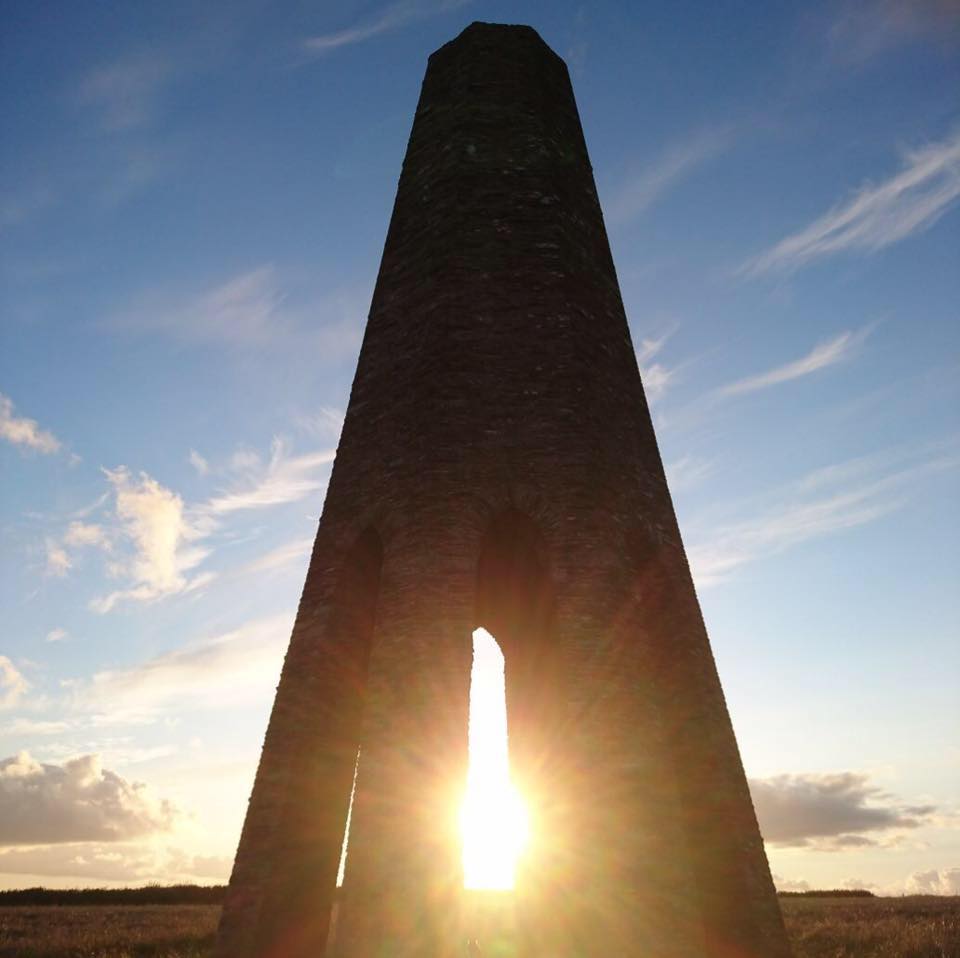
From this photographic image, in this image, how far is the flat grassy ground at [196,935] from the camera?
1389cm

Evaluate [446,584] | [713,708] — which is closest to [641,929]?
[713,708]

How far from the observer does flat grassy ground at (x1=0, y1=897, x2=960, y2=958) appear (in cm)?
1389

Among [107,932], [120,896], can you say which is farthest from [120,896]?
[107,932]

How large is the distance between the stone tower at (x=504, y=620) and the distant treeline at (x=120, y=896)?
2777 centimetres

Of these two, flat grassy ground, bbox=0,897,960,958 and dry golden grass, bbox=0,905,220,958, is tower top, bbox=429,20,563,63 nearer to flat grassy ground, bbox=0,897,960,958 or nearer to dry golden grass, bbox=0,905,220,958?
flat grassy ground, bbox=0,897,960,958

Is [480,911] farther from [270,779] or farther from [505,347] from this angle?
[505,347]

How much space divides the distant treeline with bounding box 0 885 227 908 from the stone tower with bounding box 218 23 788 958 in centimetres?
2777

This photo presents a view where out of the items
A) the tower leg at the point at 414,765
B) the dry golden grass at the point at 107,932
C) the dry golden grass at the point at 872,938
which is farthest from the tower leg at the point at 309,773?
the dry golden grass at the point at 872,938

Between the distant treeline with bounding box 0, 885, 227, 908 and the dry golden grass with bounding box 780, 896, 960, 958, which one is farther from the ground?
the distant treeline with bounding box 0, 885, 227, 908

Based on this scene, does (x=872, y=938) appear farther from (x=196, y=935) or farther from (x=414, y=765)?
(x=196, y=935)

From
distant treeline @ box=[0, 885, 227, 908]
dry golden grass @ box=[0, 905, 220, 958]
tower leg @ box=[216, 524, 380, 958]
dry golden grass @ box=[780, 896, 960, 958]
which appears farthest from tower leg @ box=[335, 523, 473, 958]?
distant treeline @ box=[0, 885, 227, 908]

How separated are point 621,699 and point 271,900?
381 cm

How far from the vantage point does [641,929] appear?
600 cm

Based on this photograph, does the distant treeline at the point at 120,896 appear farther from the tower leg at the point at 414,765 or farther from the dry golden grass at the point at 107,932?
the tower leg at the point at 414,765
